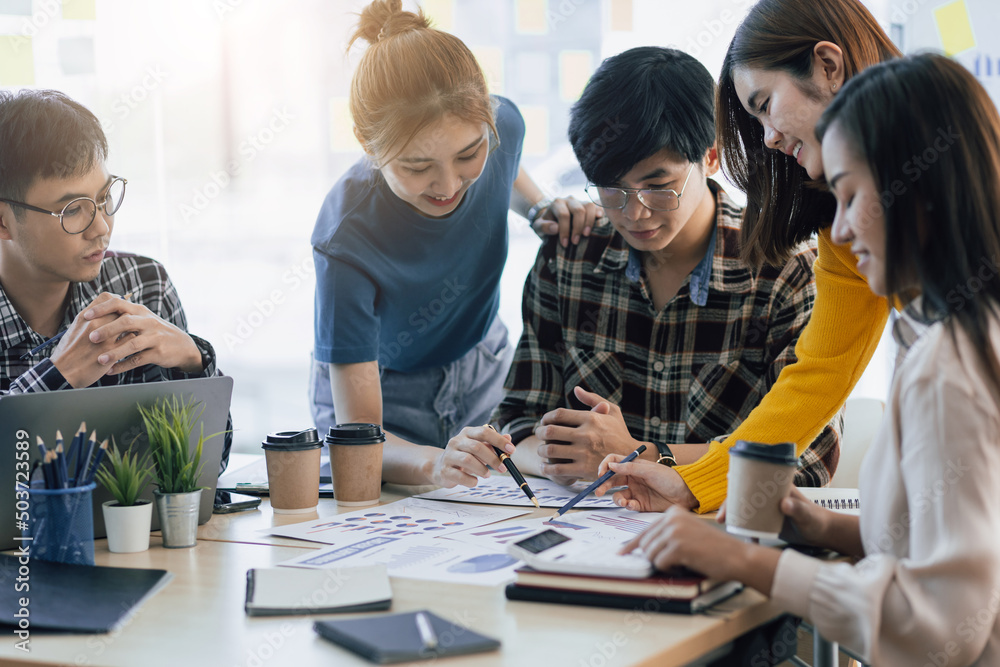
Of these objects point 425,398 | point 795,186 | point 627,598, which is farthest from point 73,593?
point 795,186

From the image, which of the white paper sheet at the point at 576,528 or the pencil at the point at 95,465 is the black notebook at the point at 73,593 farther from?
the white paper sheet at the point at 576,528

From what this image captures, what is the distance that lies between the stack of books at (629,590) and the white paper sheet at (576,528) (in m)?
0.14

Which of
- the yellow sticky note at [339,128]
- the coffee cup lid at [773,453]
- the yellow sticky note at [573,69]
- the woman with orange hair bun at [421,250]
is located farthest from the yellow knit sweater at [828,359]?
the yellow sticky note at [339,128]

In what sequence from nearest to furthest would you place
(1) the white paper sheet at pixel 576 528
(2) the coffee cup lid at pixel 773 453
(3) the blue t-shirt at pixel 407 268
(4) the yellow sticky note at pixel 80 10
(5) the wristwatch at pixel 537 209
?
(2) the coffee cup lid at pixel 773 453 < (1) the white paper sheet at pixel 576 528 < (3) the blue t-shirt at pixel 407 268 < (5) the wristwatch at pixel 537 209 < (4) the yellow sticky note at pixel 80 10

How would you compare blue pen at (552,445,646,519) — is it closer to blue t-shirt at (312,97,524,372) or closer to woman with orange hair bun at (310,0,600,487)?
woman with orange hair bun at (310,0,600,487)

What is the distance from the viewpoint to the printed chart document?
1.47 m

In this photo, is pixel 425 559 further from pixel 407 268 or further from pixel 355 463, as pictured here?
pixel 407 268

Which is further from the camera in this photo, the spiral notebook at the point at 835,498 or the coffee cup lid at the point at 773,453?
the spiral notebook at the point at 835,498

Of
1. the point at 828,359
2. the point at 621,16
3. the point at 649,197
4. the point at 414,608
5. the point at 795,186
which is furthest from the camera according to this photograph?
the point at 621,16

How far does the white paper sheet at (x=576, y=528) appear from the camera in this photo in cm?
121

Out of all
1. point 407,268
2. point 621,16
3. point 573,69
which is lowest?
point 407,268

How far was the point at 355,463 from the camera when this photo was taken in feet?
4.97

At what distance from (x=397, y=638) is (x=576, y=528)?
0.45m

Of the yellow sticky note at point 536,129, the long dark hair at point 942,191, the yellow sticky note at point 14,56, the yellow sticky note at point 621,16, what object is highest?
the yellow sticky note at point 621,16
